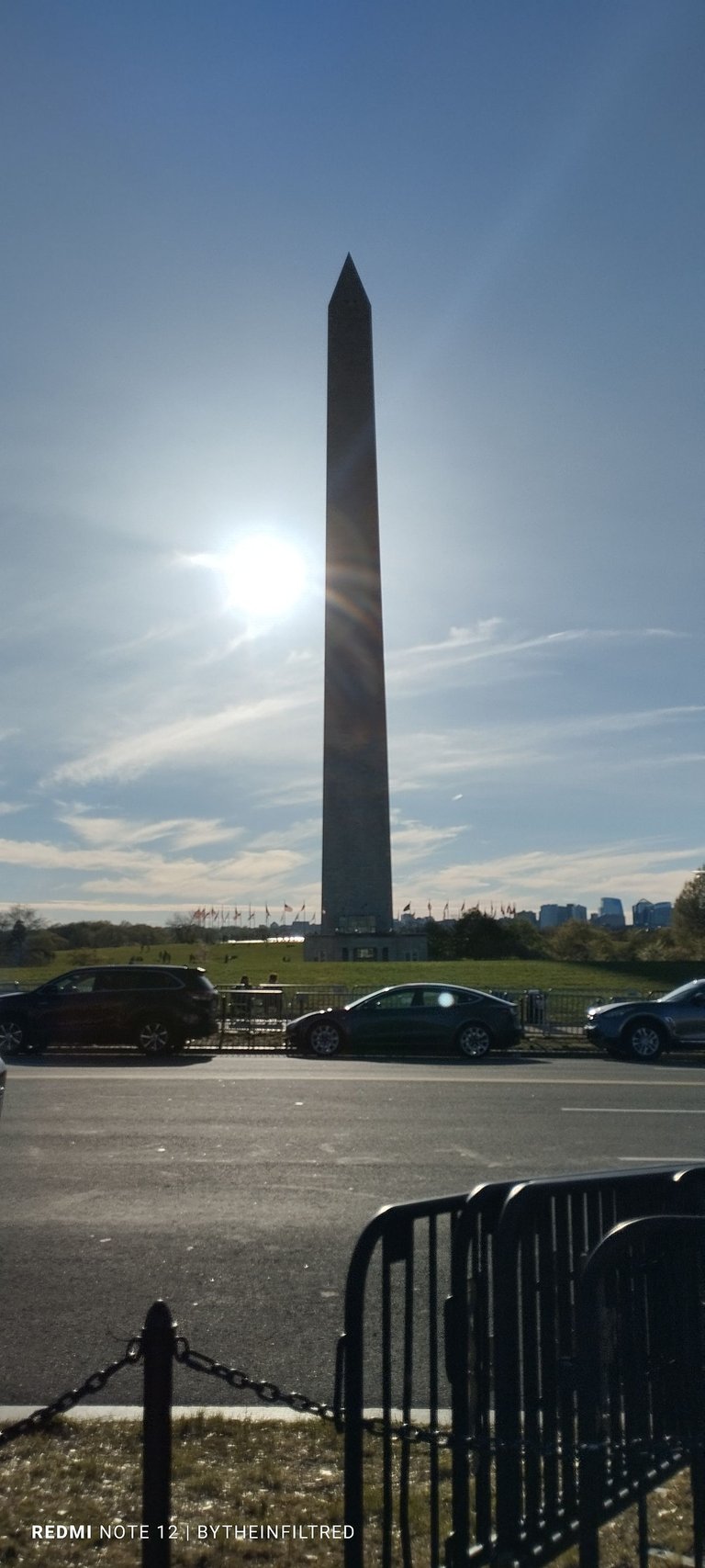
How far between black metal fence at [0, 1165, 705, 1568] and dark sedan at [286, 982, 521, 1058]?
17.1 m

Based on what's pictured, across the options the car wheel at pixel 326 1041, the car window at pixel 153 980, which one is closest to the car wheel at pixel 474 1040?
the car wheel at pixel 326 1041

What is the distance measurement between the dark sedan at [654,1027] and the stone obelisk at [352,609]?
77.6ft

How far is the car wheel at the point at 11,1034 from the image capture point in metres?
20.6

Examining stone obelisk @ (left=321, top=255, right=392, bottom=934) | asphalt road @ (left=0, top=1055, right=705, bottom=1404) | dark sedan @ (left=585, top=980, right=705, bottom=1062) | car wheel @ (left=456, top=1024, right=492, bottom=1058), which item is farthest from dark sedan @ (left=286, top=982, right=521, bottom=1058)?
stone obelisk @ (left=321, top=255, right=392, bottom=934)

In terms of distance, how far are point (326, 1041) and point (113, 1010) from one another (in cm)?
358

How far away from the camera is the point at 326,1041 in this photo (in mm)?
21344

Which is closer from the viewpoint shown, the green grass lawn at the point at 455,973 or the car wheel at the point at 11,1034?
the car wheel at the point at 11,1034

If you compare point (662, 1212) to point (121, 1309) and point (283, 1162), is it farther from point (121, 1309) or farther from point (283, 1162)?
point (283, 1162)

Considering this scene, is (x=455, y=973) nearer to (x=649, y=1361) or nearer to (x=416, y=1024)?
(x=416, y=1024)

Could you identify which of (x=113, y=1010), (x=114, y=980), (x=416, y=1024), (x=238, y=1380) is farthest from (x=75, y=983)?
(x=238, y=1380)

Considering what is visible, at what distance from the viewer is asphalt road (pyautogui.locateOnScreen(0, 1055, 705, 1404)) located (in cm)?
594

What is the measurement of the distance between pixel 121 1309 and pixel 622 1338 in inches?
133

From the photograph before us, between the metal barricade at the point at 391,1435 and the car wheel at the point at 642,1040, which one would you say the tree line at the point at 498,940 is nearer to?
the car wheel at the point at 642,1040

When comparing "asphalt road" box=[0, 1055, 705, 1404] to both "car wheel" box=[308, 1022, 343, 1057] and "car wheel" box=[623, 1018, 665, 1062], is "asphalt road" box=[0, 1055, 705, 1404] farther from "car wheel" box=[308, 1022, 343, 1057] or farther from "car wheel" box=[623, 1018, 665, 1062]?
"car wheel" box=[308, 1022, 343, 1057]
